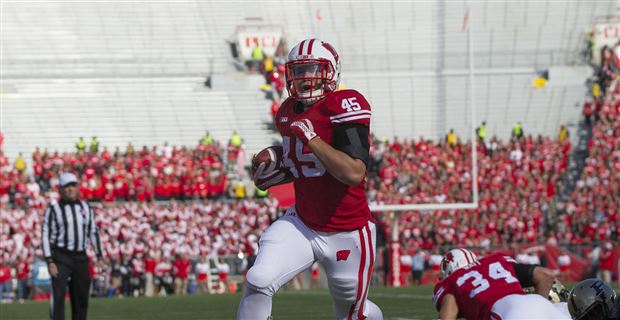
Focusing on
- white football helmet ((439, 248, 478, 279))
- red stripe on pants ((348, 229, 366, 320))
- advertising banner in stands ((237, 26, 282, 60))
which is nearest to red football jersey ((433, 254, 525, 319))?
white football helmet ((439, 248, 478, 279))

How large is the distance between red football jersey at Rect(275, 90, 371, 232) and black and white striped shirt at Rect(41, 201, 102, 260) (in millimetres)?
4471

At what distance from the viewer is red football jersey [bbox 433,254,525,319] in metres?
5.77

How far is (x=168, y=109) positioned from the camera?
114 feet

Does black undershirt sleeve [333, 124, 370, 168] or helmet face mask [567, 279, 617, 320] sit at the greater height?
black undershirt sleeve [333, 124, 370, 168]

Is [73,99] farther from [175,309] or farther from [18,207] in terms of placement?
[175,309]

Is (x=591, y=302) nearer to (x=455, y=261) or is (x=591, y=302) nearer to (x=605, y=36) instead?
(x=455, y=261)

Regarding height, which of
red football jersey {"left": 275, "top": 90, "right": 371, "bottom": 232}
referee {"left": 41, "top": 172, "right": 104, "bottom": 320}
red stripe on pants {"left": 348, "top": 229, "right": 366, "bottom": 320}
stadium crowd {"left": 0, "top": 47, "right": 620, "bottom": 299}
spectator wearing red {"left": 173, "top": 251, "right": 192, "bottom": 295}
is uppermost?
red football jersey {"left": 275, "top": 90, "right": 371, "bottom": 232}

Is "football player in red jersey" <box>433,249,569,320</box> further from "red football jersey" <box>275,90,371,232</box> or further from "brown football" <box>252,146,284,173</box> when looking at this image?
"brown football" <box>252,146,284,173</box>

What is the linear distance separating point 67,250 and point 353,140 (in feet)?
16.5

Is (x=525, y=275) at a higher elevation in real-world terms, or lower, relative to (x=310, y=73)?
lower

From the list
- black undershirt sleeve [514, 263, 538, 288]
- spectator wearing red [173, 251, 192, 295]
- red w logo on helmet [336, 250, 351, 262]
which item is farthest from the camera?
spectator wearing red [173, 251, 192, 295]

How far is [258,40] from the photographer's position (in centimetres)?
3622

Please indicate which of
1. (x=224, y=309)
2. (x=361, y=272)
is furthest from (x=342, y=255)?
(x=224, y=309)

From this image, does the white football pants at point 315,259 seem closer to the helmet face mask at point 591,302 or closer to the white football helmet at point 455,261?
the white football helmet at point 455,261
